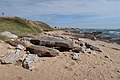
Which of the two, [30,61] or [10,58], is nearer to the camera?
[30,61]

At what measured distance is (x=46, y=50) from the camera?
39.7ft

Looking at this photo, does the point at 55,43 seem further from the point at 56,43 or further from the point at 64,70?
the point at 64,70

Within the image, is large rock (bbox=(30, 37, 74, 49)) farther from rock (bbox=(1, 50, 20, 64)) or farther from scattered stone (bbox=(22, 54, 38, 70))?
rock (bbox=(1, 50, 20, 64))

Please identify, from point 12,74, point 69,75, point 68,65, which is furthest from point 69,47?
point 12,74

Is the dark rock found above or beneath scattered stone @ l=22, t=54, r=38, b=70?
above

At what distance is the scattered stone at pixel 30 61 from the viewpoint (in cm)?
1034

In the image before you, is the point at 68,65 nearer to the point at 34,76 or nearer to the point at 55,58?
the point at 55,58

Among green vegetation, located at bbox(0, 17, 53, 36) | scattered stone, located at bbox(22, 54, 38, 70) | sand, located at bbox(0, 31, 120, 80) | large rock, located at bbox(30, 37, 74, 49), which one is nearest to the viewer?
sand, located at bbox(0, 31, 120, 80)

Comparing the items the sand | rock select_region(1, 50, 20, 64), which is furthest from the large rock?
rock select_region(1, 50, 20, 64)

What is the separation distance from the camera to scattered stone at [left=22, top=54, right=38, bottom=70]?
10.3 metres

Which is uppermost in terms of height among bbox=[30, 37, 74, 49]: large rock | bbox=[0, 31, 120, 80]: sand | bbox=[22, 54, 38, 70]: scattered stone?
bbox=[30, 37, 74, 49]: large rock

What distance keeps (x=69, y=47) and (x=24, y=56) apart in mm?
3455

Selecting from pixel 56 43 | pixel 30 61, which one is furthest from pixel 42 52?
pixel 56 43

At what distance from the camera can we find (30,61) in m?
10.6
